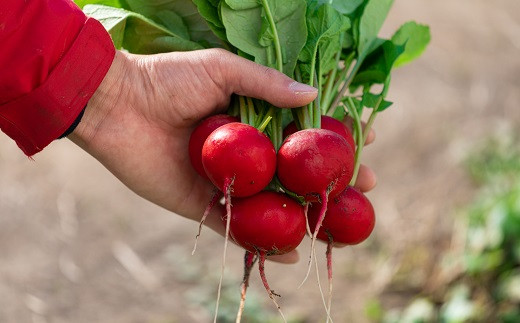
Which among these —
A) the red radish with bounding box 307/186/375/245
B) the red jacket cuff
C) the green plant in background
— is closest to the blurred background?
the green plant in background

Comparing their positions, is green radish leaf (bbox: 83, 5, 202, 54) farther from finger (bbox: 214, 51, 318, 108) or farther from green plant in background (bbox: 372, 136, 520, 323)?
green plant in background (bbox: 372, 136, 520, 323)

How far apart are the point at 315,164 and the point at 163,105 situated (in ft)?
1.67

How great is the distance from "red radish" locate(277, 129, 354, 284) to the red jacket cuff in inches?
20.4

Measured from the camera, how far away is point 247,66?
1.79 metres

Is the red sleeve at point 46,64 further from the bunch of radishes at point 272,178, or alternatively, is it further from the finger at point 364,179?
the finger at point 364,179

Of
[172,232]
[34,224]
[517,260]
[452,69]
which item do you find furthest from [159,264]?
[452,69]

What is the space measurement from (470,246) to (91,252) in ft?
5.80

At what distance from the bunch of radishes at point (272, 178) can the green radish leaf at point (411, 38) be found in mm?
515

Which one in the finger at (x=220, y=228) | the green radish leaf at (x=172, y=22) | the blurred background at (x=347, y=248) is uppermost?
the green radish leaf at (x=172, y=22)

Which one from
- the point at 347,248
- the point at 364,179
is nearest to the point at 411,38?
the point at 364,179

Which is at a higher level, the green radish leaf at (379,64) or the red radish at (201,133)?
the green radish leaf at (379,64)

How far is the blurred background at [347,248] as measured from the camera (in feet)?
9.36

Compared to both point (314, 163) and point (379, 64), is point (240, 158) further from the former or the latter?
point (379, 64)

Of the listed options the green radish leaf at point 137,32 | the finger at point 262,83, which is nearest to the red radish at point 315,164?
the finger at point 262,83
